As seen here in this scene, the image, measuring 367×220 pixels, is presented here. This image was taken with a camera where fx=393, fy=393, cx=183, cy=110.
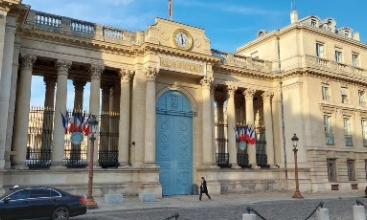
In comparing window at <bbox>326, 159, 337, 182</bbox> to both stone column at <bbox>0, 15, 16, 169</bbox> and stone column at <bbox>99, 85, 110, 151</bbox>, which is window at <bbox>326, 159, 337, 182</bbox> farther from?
stone column at <bbox>0, 15, 16, 169</bbox>

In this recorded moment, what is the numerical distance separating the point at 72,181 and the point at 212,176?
10189mm

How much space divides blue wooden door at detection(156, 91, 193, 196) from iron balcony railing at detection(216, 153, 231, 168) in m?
3.28

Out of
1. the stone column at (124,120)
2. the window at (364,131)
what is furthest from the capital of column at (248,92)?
the window at (364,131)

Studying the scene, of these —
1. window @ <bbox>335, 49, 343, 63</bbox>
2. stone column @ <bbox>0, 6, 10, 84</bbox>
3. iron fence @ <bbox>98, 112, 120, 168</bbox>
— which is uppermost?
window @ <bbox>335, 49, 343, 63</bbox>

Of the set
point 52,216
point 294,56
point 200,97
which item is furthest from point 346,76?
point 52,216

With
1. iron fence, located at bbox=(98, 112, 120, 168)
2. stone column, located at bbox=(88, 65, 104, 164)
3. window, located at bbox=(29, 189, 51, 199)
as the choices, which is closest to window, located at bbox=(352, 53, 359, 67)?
iron fence, located at bbox=(98, 112, 120, 168)

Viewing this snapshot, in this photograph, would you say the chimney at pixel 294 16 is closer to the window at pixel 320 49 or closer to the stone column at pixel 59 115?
the window at pixel 320 49

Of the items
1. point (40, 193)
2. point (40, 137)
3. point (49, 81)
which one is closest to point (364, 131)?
point (49, 81)

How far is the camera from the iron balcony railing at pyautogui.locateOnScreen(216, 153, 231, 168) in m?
31.7

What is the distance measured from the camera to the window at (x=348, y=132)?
35938 millimetres

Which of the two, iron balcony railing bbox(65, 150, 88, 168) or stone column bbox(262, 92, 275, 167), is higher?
stone column bbox(262, 92, 275, 167)

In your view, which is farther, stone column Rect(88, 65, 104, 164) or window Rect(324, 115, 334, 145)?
window Rect(324, 115, 334, 145)

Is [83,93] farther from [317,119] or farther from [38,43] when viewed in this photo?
[317,119]

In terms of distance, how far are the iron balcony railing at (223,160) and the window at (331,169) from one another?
8942 mm
